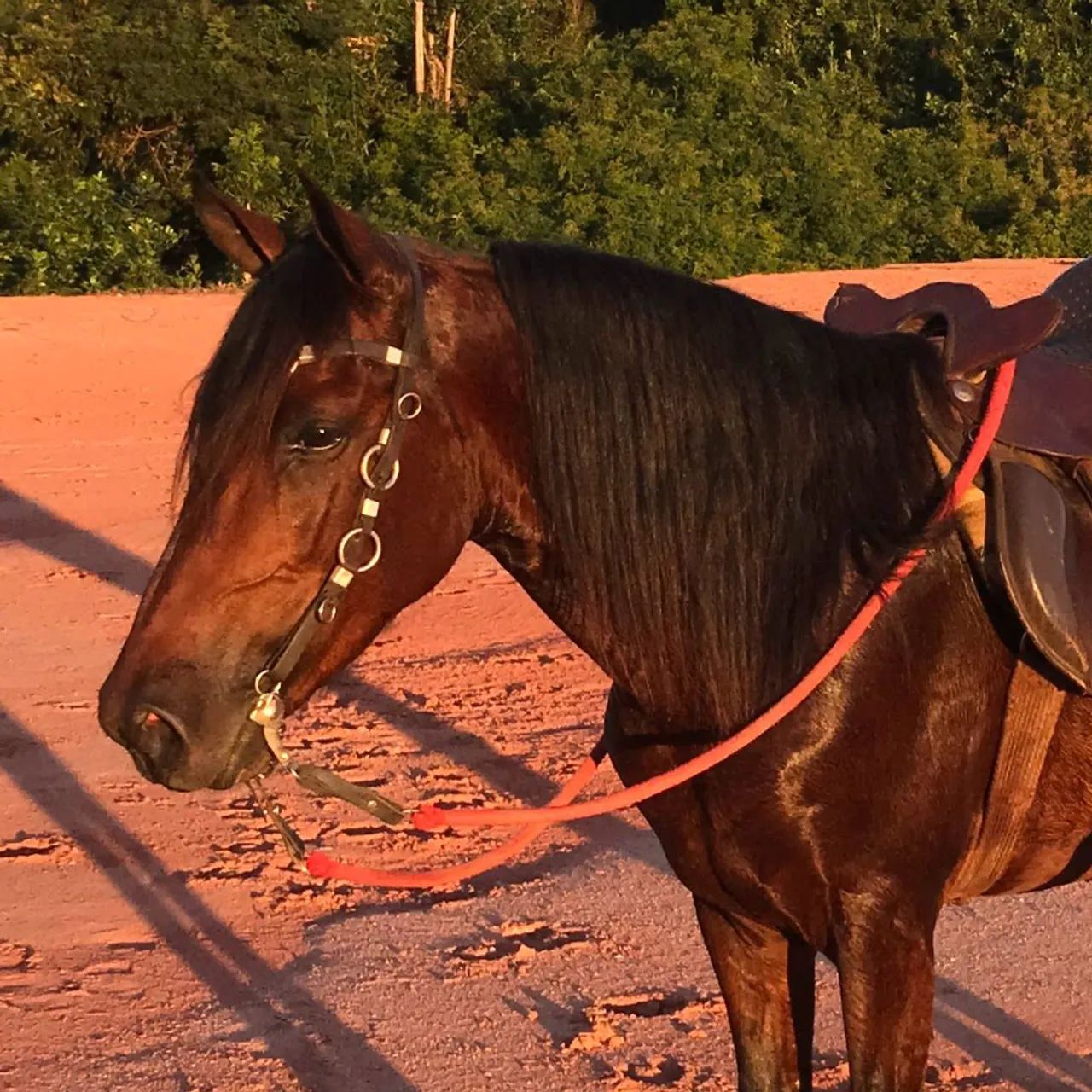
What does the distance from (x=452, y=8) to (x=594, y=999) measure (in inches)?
962

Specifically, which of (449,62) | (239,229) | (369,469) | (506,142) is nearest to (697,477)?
(369,469)

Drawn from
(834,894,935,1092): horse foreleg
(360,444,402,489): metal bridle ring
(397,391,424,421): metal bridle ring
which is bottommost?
(834,894,935,1092): horse foreleg

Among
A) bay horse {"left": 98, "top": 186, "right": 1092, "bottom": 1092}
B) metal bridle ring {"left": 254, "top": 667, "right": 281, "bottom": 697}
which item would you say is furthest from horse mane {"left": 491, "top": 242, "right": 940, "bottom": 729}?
metal bridle ring {"left": 254, "top": 667, "right": 281, "bottom": 697}

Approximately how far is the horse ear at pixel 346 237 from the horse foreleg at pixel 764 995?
1.20m

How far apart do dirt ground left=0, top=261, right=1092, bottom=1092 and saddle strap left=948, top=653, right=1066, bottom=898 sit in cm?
138

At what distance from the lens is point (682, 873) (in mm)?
2420

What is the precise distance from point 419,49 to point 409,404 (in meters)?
24.5

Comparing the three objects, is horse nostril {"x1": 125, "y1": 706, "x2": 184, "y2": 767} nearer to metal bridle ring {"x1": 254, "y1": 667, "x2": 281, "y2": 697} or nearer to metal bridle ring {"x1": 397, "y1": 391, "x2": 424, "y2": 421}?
metal bridle ring {"x1": 254, "y1": 667, "x2": 281, "y2": 697}

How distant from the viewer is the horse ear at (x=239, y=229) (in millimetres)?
2168

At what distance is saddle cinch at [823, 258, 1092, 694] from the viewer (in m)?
2.22

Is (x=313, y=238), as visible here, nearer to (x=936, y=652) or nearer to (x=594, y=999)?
(x=936, y=652)

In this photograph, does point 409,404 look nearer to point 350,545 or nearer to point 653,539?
point 350,545

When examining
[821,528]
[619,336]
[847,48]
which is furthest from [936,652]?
[847,48]

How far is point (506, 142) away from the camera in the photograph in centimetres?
2327
